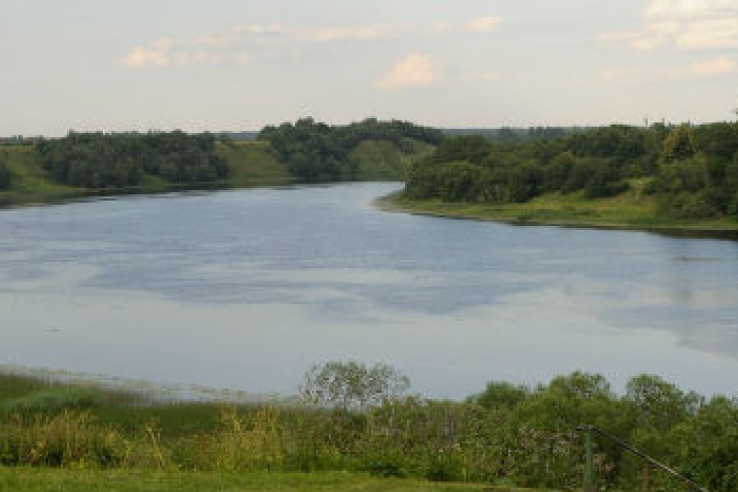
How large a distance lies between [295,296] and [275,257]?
23.9m

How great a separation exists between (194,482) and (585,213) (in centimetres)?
12013

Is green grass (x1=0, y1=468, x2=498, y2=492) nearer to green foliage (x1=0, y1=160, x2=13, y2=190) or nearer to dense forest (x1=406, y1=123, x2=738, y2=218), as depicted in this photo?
dense forest (x1=406, y1=123, x2=738, y2=218)

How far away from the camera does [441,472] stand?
18250 mm

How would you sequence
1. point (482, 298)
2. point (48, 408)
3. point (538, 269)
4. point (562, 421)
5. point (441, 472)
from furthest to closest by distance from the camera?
1. point (538, 269)
2. point (482, 298)
3. point (48, 408)
4. point (562, 421)
5. point (441, 472)

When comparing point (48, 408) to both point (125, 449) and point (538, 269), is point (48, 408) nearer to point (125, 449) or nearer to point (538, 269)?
point (125, 449)

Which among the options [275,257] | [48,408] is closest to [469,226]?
[275,257]

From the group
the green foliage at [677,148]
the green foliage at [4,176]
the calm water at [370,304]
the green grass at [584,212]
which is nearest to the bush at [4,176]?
the green foliage at [4,176]

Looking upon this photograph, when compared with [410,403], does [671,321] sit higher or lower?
lower

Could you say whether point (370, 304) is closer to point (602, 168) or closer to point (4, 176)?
point (602, 168)

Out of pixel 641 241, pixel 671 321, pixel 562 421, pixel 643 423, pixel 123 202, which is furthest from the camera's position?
pixel 123 202

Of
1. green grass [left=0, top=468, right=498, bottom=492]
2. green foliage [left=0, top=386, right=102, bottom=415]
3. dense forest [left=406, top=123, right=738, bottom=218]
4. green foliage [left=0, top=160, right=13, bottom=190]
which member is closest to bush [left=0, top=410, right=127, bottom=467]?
green grass [left=0, top=468, right=498, bottom=492]

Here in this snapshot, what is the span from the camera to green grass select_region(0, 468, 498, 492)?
15812 millimetres

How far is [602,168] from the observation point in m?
140

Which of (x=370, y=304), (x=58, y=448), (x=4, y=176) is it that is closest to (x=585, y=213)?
(x=370, y=304)
